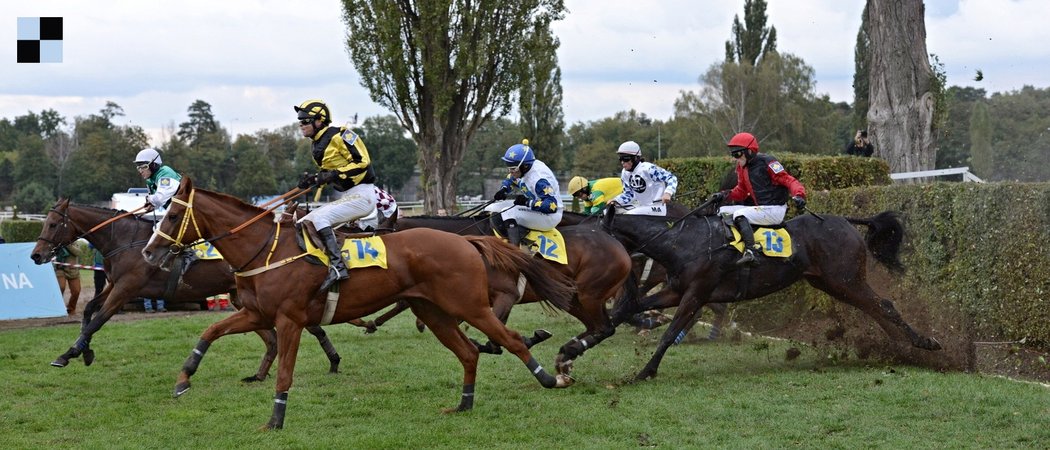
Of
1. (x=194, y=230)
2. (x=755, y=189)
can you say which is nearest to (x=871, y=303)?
(x=755, y=189)

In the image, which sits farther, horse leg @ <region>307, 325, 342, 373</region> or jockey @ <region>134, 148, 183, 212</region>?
jockey @ <region>134, 148, 183, 212</region>

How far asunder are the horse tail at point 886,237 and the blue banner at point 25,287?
11.4 metres

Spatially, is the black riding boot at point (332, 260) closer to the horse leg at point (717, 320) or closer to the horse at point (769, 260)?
the horse at point (769, 260)

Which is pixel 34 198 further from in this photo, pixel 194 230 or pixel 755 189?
pixel 755 189

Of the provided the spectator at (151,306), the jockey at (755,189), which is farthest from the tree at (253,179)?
the jockey at (755,189)

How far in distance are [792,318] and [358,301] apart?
6.74 metres

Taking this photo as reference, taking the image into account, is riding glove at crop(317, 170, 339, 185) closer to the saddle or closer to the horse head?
the saddle

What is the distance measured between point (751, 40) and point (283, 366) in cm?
4447

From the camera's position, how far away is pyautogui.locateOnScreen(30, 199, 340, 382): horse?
35.5 feet

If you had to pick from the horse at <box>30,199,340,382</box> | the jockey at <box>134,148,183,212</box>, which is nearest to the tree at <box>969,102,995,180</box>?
the horse at <box>30,199,340,382</box>

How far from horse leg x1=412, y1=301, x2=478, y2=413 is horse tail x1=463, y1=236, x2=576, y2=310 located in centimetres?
58

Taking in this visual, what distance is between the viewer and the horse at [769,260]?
9.79m

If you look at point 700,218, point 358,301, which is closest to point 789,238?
point 700,218

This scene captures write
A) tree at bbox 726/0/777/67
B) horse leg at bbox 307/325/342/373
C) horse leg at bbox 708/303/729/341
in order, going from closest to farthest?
horse leg at bbox 307/325/342/373 < horse leg at bbox 708/303/729/341 < tree at bbox 726/0/777/67
